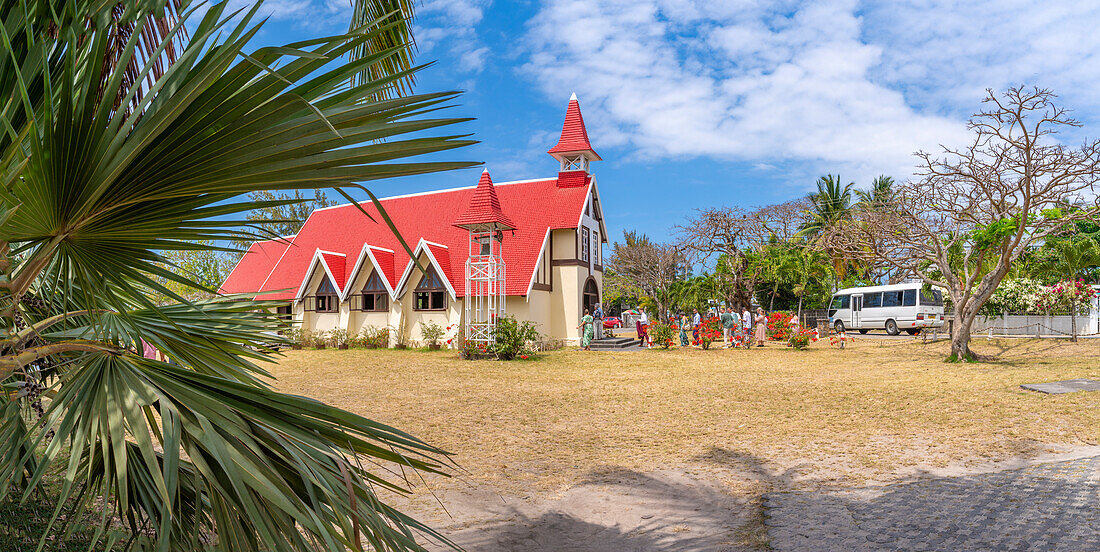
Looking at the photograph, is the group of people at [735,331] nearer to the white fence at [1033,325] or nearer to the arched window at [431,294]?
the white fence at [1033,325]

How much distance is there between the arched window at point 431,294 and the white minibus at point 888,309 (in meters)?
20.7

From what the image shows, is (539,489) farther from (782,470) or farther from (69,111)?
(69,111)

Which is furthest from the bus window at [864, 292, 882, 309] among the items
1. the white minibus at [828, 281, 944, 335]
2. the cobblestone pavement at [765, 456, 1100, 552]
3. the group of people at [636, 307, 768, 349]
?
the cobblestone pavement at [765, 456, 1100, 552]

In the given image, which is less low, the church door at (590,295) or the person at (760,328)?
the church door at (590,295)

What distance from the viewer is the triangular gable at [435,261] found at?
844 inches

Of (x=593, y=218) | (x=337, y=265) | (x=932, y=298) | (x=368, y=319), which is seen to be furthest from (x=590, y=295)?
(x=932, y=298)

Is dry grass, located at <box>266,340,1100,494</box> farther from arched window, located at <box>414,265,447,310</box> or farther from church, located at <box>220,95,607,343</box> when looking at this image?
arched window, located at <box>414,265,447,310</box>

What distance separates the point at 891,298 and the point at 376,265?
25.2 m

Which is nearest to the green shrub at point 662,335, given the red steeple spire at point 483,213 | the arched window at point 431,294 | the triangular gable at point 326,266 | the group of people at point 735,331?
the group of people at point 735,331

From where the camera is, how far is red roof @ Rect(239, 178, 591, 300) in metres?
23.1

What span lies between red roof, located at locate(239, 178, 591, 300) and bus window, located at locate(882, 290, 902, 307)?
17.6 m

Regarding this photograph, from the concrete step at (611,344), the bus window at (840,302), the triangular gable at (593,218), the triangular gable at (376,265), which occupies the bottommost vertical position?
the concrete step at (611,344)

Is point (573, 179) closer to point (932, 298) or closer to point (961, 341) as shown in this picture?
point (961, 341)

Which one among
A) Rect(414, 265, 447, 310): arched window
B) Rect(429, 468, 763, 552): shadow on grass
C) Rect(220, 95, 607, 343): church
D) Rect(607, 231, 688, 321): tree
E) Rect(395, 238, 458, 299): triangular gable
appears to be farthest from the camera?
Rect(607, 231, 688, 321): tree
